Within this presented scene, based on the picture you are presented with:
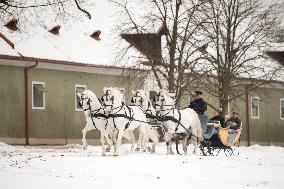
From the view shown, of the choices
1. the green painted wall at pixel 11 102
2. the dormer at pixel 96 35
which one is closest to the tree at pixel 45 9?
the green painted wall at pixel 11 102

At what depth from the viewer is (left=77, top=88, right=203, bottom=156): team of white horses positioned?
65.2 feet

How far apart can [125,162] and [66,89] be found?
61.2 ft

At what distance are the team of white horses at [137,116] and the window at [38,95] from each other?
11136 mm

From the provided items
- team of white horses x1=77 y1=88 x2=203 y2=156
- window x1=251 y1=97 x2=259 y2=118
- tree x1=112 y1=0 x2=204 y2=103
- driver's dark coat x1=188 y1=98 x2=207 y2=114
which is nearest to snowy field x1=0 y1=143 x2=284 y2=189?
team of white horses x1=77 y1=88 x2=203 y2=156

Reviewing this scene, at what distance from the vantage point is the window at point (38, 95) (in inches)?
1277

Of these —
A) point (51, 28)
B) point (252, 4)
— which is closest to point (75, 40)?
point (51, 28)

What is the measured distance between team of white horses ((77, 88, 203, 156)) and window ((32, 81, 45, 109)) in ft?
36.5

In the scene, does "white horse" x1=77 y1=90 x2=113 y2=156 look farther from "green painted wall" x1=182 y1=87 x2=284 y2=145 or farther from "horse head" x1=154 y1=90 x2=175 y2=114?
"green painted wall" x1=182 y1=87 x2=284 y2=145

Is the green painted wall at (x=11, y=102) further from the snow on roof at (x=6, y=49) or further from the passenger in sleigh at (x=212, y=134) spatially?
Result: the passenger in sleigh at (x=212, y=134)

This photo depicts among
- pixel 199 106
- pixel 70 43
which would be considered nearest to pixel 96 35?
pixel 70 43

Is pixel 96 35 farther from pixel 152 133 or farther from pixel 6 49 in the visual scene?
pixel 152 133

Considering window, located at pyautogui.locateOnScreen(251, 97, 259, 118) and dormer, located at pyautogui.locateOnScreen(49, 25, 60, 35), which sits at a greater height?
dormer, located at pyautogui.locateOnScreen(49, 25, 60, 35)

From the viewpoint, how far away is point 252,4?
3434 centimetres

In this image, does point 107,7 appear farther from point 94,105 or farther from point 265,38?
point 94,105
